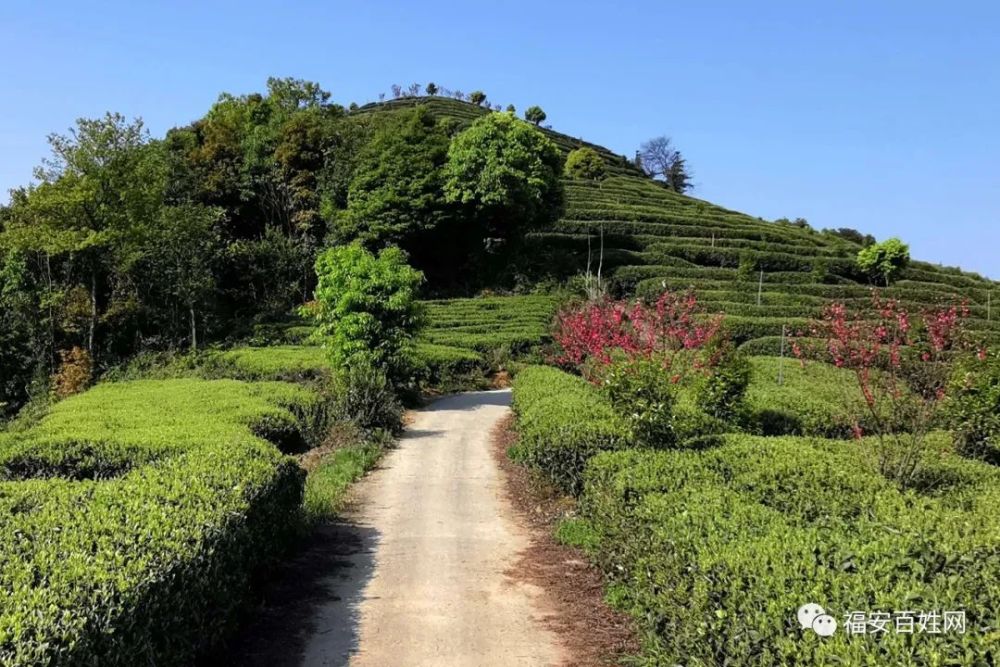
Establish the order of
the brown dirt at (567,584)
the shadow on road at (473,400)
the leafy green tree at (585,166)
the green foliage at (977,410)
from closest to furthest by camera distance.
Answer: the brown dirt at (567,584)
the green foliage at (977,410)
the shadow on road at (473,400)
the leafy green tree at (585,166)

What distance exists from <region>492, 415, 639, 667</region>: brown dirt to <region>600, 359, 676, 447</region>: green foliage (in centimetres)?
139

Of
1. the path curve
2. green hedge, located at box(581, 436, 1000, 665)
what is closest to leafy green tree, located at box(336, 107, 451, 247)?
the path curve

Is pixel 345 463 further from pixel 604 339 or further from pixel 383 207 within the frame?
pixel 383 207

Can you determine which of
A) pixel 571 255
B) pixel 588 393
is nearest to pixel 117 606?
pixel 588 393

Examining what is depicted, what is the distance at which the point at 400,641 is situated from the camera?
542 centimetres

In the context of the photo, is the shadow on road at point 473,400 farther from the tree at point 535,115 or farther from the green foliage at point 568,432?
the tree at point 535,115

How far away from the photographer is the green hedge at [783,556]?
10.6ft

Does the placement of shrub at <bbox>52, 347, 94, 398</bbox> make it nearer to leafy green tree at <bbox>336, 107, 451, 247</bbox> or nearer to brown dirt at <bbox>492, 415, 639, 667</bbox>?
leafy green tree at <bbox>336, 107, 451, 247</bbox>

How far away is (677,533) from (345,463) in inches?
302

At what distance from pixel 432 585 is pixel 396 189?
28.1 m

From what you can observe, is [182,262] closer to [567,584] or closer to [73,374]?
[73,374]

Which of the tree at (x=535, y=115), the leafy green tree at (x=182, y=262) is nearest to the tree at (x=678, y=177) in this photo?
the tree at (x=535, y=115)

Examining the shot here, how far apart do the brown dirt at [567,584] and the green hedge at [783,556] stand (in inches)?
10.2

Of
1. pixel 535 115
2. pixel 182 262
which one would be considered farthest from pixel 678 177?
pixel 182 262
